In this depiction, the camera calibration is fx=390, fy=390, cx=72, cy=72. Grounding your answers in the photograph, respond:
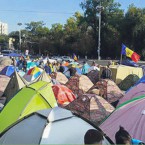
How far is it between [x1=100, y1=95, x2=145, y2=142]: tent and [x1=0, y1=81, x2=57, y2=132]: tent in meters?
2.14

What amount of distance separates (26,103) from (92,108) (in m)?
1.70

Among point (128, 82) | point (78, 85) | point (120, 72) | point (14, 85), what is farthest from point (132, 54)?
point (14, 85)

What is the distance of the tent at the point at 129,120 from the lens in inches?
307

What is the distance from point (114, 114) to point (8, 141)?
259 cm

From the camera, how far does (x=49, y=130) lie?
6531 mm

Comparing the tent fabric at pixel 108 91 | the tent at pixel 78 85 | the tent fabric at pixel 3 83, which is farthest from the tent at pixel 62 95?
the tent fabric at pixel 3 83

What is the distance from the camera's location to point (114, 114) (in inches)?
334

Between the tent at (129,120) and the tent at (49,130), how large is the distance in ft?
3.91

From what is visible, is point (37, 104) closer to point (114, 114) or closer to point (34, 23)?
point (114, 114)

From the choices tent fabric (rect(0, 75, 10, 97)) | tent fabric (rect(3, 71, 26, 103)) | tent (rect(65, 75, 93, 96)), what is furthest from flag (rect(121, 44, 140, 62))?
tent fabric (rect(3, 71, 26, 103))

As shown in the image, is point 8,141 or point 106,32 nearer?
point 8,141

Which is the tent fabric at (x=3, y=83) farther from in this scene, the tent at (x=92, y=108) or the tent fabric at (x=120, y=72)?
the tent fabric at (x=120, y=72)

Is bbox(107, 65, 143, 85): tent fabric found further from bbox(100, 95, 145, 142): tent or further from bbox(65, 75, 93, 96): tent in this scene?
bbox(100, 95, 145, 142): tent

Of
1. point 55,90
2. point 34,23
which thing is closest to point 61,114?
point 55,90
